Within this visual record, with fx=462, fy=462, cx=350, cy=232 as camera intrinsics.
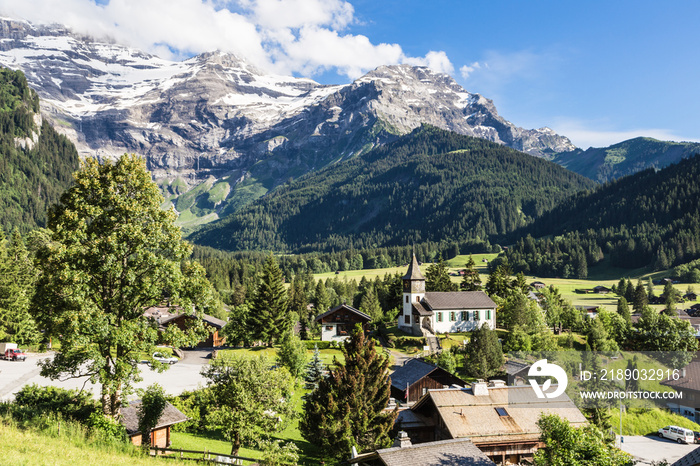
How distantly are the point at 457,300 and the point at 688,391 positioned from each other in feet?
118

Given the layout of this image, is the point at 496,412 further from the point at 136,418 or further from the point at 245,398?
the point at 136,418

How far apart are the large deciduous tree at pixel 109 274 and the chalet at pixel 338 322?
195ft

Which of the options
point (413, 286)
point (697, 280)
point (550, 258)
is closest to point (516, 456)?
point (413, 286)

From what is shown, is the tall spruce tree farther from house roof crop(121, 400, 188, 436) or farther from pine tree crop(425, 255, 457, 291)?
pine tree crop(425, 255, 457, 291)

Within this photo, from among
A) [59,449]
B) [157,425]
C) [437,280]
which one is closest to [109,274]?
[59,449]

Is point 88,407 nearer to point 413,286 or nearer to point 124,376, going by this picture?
point 124,376

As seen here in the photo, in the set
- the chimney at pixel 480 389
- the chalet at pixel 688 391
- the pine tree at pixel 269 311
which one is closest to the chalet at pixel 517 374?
the chalet at pixel 688 391

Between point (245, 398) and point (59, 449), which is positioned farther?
point (245, 398)

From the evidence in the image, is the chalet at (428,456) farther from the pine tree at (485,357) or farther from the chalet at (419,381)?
the pine tree at (485,357)


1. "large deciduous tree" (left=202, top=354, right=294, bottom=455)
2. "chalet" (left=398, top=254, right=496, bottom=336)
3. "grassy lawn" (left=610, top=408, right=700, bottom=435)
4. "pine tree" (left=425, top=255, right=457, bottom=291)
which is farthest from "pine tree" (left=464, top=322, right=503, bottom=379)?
"pine tree" (left=425, top=255, right=457, bottom=291)

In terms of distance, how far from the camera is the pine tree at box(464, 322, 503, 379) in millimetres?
55938

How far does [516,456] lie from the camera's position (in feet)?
103

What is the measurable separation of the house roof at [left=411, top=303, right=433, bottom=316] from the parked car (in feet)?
124

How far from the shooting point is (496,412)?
32.3 metres
